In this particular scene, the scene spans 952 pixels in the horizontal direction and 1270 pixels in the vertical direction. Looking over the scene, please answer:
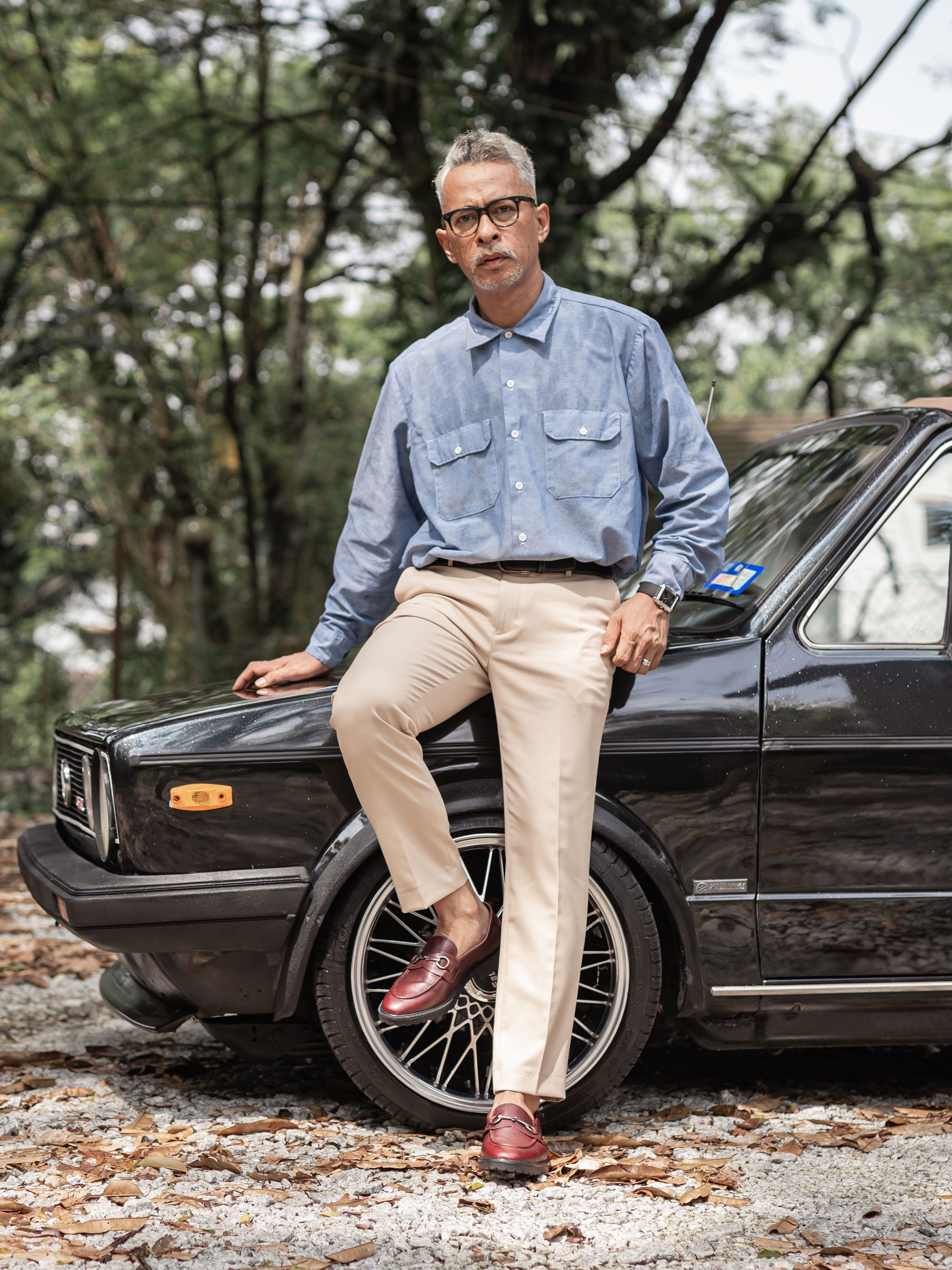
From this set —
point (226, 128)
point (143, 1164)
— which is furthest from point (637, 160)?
point (143, 1164)

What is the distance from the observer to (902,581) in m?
4.04

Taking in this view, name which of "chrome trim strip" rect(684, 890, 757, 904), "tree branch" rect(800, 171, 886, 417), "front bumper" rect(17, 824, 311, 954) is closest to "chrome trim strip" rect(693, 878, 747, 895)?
"chrome trim strip" rect(684, 890, 757, 904)

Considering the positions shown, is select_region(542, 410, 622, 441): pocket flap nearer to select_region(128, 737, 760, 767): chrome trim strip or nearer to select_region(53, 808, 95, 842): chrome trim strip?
select_region(128, 737, 760, 767): chrome trim strip

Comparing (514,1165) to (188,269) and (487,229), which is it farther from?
(188,269)

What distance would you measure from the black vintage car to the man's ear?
3.81ft

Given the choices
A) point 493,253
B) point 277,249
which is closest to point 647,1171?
point 493,253

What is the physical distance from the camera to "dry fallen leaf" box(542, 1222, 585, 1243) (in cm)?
267

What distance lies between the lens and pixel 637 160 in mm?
11055

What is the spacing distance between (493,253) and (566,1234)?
2254mm

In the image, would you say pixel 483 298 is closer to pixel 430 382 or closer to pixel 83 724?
pixel 430 382

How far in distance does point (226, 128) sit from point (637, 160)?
547 centimetres

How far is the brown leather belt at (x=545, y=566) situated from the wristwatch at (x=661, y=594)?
0.57ft

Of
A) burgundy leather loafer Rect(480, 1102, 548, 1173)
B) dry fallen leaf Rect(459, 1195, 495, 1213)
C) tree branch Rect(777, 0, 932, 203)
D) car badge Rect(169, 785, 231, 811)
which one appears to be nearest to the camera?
dry fallen leaf Rect(459, 1195, 495, 1213)

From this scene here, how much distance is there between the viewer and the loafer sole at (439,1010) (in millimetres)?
3018
